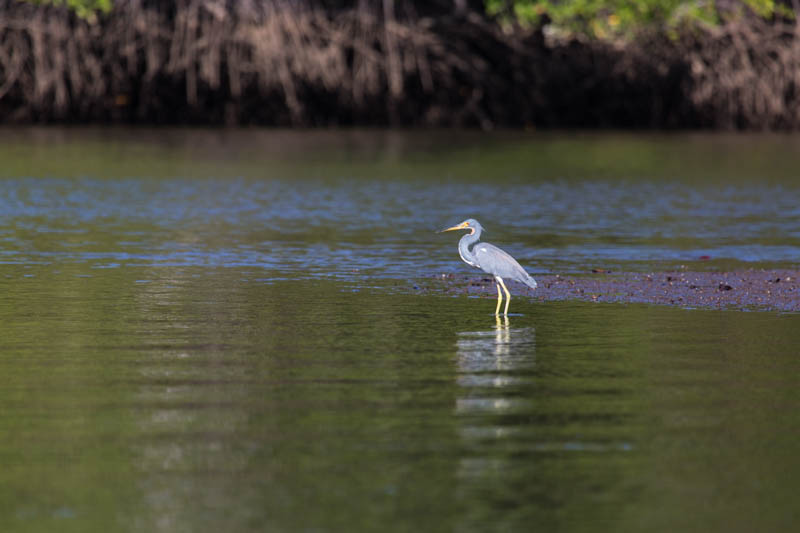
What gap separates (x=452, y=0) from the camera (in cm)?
3978

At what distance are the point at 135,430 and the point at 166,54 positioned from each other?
94.3 feet

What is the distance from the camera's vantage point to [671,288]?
464 inches

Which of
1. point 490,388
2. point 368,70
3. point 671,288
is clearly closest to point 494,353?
point 490,388

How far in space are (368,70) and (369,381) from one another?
2726cm

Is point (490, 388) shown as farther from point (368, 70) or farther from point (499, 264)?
point (368, 70)

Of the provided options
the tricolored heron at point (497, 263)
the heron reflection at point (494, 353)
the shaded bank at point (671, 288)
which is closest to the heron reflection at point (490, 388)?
the heron reflection at point (494, 353)

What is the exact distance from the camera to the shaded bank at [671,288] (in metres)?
11.1

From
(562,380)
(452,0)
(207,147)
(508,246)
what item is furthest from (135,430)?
(452,0)

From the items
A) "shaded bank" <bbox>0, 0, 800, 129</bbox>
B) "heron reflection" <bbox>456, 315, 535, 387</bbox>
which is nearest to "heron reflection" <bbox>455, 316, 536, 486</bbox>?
"heron reflection" <bbox>456, 315, 535, 387</bbox>

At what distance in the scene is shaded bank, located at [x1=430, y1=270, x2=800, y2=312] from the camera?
11.1 m

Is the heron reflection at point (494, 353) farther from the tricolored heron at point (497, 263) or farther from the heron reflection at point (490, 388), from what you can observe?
the tricolored heron at point (497, 263)

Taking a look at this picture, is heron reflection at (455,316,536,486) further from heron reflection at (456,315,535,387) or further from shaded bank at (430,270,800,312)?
shaded bank at (430,270,800,312)

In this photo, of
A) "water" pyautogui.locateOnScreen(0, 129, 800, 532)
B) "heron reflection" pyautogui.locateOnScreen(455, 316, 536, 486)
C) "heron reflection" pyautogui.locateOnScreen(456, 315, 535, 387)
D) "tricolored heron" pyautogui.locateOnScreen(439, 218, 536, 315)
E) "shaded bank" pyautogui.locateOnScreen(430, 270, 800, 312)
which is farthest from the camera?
"shaded bank" pyautogui.locateOnScreen(430, 270, 800, 312)

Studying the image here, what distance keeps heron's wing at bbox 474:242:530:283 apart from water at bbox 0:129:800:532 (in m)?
0.27
